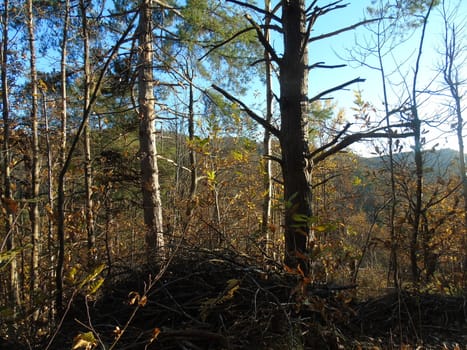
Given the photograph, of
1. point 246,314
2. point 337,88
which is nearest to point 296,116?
point 337,88

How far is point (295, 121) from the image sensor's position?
244cm

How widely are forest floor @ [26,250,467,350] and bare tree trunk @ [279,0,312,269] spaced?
340 millimetres

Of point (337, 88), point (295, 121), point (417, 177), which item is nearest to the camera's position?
point (295, 121)

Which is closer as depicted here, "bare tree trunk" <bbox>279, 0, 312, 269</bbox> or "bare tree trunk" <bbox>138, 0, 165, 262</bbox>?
"bare tree trunk" <bbox>279, 0, 312, 269</bbox>

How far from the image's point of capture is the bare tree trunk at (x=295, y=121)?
2.37 meters

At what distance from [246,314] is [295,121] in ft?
4.62

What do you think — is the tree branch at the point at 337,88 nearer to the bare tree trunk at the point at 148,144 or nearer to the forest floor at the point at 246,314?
the forest floor at the point at 246,314

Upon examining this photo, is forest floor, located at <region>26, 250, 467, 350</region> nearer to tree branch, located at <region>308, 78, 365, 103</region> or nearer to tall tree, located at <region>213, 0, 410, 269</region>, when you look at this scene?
tall tree, located at <region>213, 0, 410, 269</region>

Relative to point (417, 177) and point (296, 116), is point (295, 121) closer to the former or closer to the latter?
point (296, 116)

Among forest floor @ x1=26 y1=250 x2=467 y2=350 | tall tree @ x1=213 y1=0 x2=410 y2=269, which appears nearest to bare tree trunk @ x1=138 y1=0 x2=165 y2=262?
forest floor @ x1=26 y1=250 x2=467 y2=350

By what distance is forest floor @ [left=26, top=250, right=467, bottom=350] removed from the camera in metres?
1.97

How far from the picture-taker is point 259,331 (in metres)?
2.03

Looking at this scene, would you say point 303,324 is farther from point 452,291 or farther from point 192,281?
point 452,291

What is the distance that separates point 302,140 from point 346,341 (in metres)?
1.40
